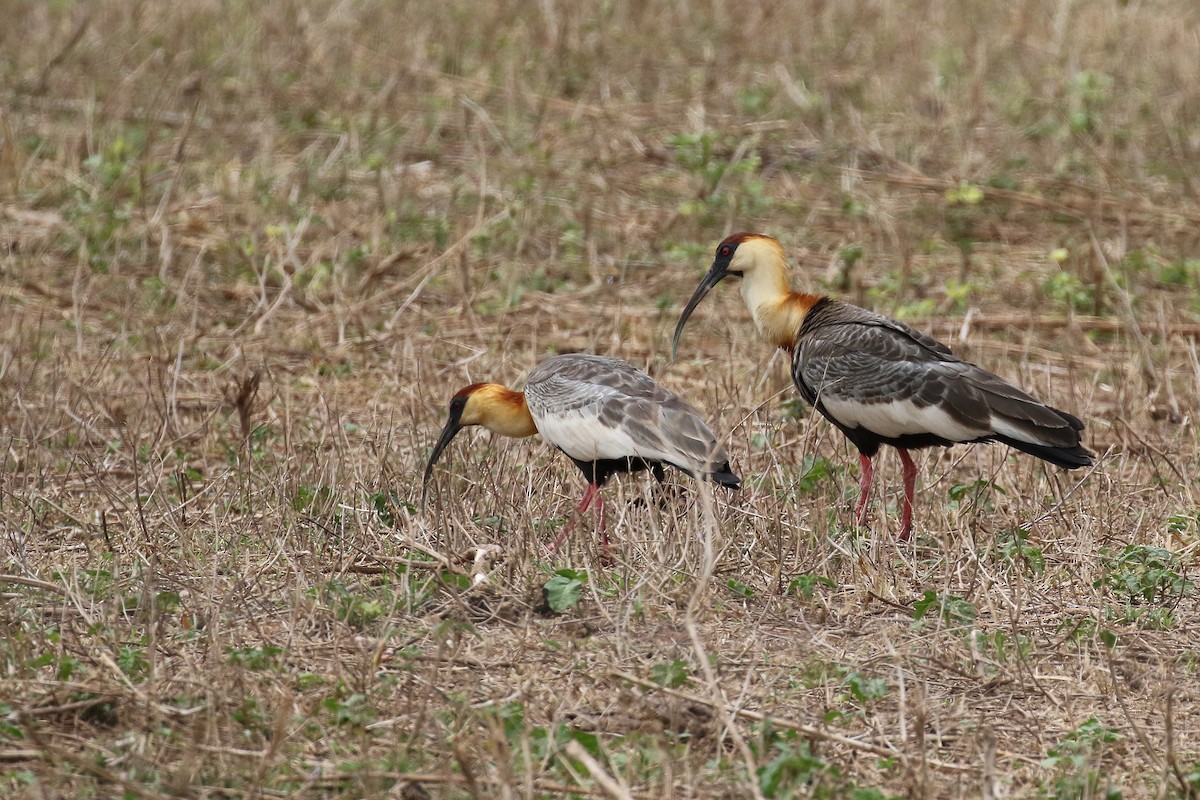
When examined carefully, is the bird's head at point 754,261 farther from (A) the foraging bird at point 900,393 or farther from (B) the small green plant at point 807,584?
(B) the small green plant at point 807,584

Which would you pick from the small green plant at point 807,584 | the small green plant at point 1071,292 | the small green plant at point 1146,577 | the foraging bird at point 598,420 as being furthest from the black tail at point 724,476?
the small green plant at point 1071,292

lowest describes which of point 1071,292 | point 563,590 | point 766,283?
point 1071,292

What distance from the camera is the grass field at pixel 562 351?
4016 millimetres

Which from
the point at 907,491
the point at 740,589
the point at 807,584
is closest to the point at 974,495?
the point at 907,491

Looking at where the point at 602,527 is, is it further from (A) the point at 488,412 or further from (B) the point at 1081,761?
(B) the point at 1081,761

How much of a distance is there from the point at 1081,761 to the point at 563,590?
157 cm

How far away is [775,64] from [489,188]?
316 centimetres

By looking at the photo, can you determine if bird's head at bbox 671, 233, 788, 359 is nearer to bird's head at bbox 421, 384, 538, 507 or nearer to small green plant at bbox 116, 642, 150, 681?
bird's head at bbox 421, 384, 538, 507

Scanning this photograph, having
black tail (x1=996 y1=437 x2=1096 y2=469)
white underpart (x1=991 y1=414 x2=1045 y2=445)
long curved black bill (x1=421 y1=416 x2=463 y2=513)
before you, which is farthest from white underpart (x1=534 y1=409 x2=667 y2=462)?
black tail (x1=996 y1=437 x2=1096 y2=469)

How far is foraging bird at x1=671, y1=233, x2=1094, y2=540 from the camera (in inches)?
223

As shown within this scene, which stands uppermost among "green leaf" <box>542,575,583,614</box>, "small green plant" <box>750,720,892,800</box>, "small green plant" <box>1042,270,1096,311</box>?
"small green plant" <box>750,720,892,800</box>

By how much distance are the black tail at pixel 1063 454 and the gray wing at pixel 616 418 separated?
1093 millimetres

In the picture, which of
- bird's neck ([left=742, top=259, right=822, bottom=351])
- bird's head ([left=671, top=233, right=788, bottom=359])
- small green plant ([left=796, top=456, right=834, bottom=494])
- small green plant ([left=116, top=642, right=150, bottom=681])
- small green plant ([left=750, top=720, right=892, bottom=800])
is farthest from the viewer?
bird's head ([left=671, top=233, right=788, bottom=359])

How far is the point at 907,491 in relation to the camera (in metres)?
6.02
